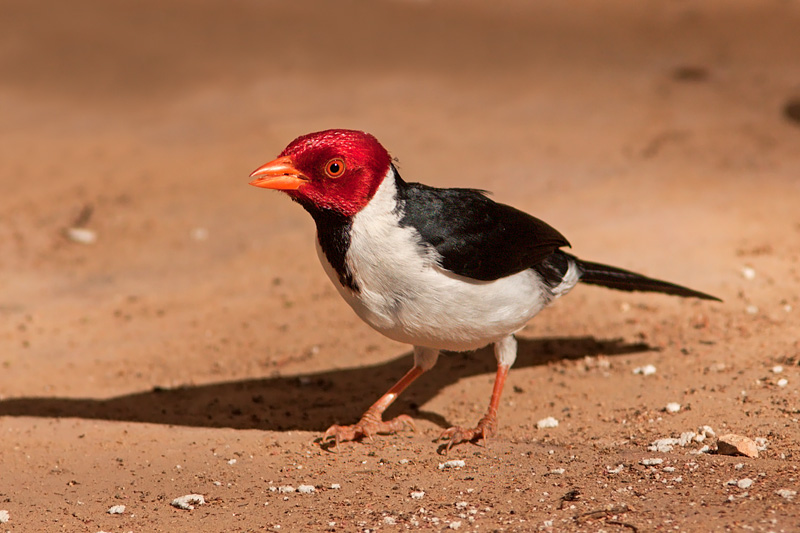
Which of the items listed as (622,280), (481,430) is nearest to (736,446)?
(481,430)

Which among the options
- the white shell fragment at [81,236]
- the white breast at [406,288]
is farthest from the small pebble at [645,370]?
the white shell fragment at [81,236]

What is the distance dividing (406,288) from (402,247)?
0.19 meters

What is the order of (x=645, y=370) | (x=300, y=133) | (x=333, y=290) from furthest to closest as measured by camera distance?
(x=300, y=133) → (x=333, y=290) → (x=645, y=370)

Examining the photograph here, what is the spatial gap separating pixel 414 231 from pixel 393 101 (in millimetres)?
6386

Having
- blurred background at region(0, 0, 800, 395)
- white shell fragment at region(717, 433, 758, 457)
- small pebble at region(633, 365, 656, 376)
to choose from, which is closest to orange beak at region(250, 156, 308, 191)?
blurred background at region(0, 0, 800, 395)

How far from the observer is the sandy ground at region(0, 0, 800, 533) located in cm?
386

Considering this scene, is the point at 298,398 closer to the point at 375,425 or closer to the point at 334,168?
the point at 375,425

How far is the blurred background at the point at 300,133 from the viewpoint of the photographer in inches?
258

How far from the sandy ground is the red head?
1316mm

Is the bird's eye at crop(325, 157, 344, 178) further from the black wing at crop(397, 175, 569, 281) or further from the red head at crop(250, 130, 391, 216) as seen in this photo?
the black wing at crop(397, 175, 569, 281)

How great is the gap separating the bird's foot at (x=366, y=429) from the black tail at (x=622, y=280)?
4.60 ft

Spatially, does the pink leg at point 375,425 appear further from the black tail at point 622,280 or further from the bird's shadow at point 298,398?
the black tail at point 622,280

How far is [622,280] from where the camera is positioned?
5.19m

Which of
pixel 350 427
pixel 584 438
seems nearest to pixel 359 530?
pixel 350 427
